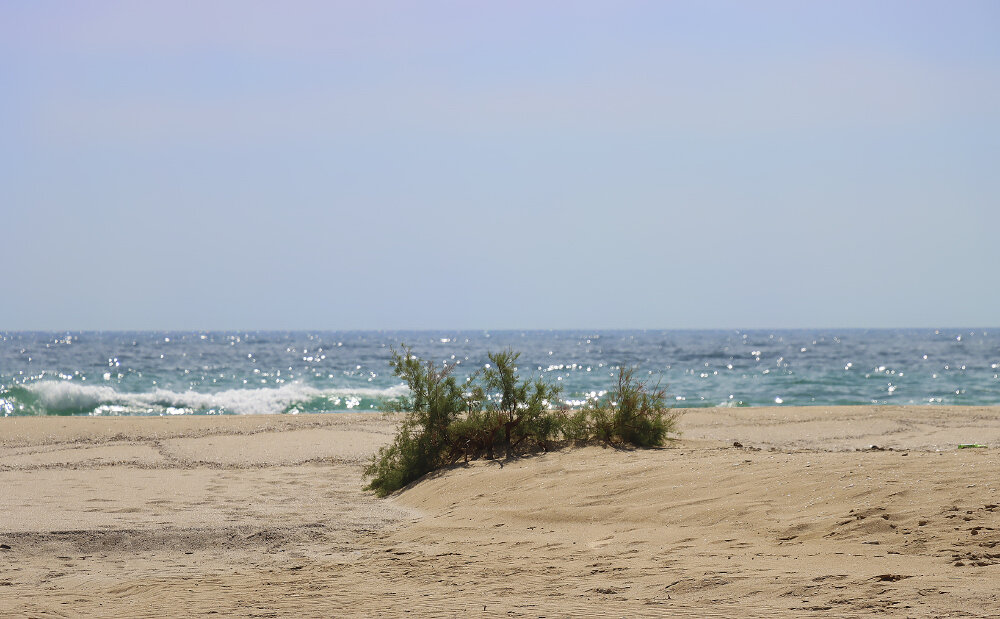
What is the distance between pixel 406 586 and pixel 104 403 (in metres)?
19.1

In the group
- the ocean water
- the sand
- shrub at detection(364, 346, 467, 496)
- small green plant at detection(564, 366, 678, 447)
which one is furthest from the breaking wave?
small green plant at detection(564, 366, 678, 447)

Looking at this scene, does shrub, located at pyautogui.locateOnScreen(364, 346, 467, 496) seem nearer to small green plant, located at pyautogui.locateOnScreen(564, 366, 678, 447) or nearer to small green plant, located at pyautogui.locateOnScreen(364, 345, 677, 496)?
small green plant, located at pyautogui.locateOnScreen(364, 345, 677, 496)

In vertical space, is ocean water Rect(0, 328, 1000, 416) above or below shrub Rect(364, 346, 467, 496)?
below

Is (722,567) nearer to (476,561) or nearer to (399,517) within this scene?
(476,561)

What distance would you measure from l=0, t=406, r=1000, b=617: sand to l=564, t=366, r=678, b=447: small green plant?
291 mm

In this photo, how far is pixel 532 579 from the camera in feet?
15.6

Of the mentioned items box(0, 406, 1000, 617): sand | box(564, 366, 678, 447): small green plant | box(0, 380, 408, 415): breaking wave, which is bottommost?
box(0, 380, 408, 415): breaking wave

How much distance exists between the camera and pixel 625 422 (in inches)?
364

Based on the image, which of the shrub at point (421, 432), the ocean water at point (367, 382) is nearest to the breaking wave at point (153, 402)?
the ocean water at point (367, 382)

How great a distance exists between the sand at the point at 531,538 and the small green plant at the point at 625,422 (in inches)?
11.5

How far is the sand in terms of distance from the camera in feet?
13.9

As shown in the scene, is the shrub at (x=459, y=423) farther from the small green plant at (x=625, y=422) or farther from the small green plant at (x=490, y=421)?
the small green plant at (x=625, y=422)

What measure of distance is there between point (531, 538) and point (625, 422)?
357cm

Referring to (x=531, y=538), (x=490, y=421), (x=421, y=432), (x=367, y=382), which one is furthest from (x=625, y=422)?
(x=367, y=382)
